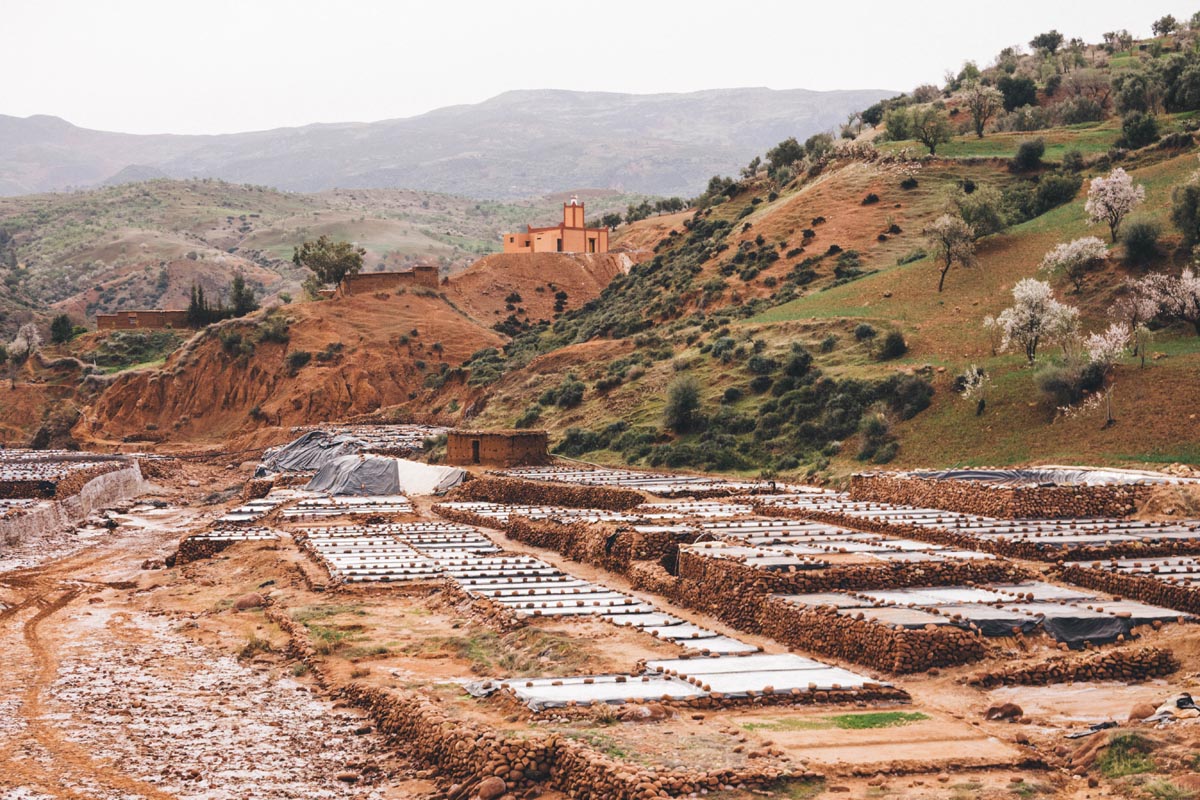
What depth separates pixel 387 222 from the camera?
175m

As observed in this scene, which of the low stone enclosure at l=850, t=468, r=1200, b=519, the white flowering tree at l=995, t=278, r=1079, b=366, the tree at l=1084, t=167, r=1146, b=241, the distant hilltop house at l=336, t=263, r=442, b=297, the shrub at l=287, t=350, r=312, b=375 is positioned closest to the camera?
the low stone enclosure at l=850, t=468, r=1200, b=519

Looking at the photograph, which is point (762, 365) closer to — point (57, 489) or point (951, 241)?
point (951, 241)

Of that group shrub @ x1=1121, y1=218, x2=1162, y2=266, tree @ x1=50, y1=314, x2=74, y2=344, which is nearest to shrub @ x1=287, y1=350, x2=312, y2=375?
tree @ x1=50, y1=314, x2=74, y2=344

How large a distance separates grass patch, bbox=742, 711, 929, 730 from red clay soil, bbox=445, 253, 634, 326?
64849 millimetres

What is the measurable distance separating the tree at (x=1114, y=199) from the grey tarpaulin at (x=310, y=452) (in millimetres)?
27595

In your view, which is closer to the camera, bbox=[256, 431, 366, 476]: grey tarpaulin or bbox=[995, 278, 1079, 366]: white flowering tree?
bbox=[995, 278, 1079, 366]: white flowering tree

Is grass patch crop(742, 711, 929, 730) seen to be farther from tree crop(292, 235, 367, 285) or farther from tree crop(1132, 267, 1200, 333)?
tree crop(292, 235, 367, 285)

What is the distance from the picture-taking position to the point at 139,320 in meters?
83.2

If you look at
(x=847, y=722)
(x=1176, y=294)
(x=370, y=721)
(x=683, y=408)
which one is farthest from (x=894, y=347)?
(x=847, y=722)

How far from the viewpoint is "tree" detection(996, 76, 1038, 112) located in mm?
78875

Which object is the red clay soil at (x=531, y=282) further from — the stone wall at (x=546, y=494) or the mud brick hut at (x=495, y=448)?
the stone wall at (x=546, y=494)

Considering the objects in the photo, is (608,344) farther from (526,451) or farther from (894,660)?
(894,660)

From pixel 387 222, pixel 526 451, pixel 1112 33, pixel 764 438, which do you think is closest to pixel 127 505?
pixel 526 451

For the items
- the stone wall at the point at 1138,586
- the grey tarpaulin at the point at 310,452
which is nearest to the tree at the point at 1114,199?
the grey tarpaulin at the point at 310,452
